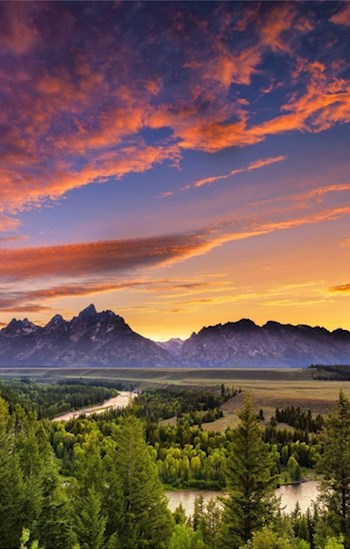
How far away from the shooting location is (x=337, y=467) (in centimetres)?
4825

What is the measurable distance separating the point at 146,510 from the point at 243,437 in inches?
490

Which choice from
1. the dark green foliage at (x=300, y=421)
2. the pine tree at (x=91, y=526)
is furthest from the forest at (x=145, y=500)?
the dark green foliage at (x=300, y=421)

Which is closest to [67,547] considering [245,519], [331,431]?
[245,519]

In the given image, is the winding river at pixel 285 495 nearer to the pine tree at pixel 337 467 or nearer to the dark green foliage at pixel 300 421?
the dark green foliage at pixel 300 421

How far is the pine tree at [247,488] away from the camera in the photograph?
141 ft

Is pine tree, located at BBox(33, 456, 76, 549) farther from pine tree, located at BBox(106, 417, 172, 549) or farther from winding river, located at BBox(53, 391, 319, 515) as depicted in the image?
winding river, located at BBox(53, 391, 319, 515)

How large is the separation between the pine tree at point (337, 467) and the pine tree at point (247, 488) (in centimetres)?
760

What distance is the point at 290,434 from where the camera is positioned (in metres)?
141

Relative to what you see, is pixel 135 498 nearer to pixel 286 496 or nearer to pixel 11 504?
pixel 11 504

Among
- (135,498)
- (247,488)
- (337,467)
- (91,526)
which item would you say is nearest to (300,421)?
(337,467)

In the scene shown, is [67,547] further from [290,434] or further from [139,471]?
[290,434]

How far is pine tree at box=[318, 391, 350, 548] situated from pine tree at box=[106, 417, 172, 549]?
52.5 feet

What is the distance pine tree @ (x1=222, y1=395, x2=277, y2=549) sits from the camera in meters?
42.9

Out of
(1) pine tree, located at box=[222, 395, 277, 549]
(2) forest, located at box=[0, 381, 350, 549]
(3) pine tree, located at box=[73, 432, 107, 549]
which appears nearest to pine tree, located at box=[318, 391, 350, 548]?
(2) forest, located at box=[0, 381, 350, 549]
